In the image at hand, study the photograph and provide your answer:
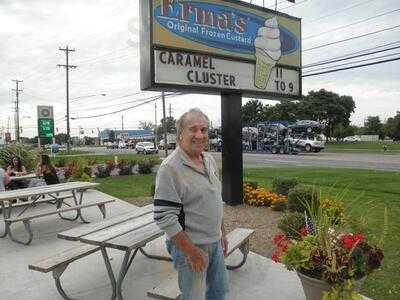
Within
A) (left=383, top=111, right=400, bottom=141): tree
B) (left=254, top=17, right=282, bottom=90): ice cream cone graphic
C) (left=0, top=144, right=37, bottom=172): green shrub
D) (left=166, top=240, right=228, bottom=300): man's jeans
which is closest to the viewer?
(left=166, top=240, right=228, bottom=300): man's jeans

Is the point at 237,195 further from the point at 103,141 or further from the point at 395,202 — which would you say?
the point at 103,141

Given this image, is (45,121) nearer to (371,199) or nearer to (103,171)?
Answer: (103,171)

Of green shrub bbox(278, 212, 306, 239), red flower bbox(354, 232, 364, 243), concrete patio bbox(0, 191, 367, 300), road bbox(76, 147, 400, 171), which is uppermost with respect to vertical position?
red flower bbox(354, 232, 364, 243)

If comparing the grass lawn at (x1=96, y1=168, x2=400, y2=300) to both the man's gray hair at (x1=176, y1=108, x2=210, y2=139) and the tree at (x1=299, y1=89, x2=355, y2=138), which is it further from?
the tree at (x1=299, y1=89, x2=355, y2=138)

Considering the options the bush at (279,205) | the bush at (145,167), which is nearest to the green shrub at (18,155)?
the bush at (145,167)

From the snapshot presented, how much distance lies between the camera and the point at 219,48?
8695 mm

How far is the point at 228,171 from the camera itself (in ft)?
30.3

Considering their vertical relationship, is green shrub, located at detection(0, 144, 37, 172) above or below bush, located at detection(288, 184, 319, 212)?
above

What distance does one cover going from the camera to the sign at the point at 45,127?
99.5 feet

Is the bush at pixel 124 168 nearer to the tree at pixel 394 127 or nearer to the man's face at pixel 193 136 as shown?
the man's face at pixel 193 136

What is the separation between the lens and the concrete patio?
179 inches

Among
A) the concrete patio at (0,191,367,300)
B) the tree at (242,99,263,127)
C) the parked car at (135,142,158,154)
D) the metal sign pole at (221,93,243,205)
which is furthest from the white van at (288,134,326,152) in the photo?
the tree at (242,99,263,127)

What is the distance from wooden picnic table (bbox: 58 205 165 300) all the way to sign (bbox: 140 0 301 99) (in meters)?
3.26

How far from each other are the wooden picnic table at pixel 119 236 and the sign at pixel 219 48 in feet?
10.7
